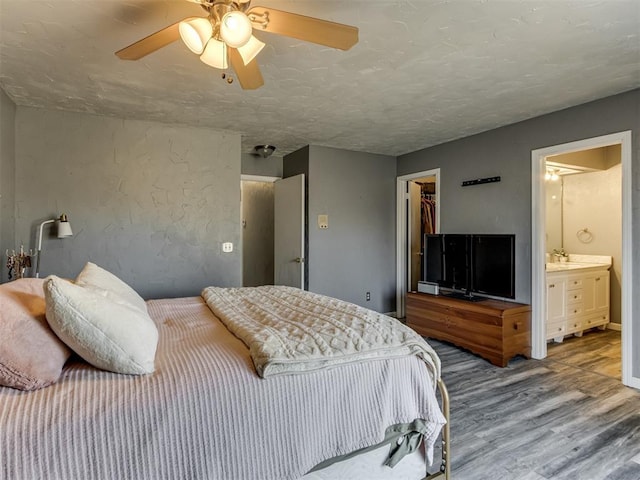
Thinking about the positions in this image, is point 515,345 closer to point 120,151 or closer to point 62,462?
point 62,462

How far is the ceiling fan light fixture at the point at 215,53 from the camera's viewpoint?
1.67 m

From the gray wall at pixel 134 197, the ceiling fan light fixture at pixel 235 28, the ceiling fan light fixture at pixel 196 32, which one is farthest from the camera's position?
the gray wall at pixel 134 197

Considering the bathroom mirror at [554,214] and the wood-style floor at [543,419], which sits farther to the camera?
the bathroom mirror at [554,214]

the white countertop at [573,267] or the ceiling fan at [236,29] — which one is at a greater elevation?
the ceiling fan at [236,29]

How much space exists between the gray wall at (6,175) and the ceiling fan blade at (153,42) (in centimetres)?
183

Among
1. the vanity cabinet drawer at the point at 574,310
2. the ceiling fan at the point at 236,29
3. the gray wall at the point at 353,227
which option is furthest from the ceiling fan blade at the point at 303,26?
the vanity cabinet drawer at the point at 574,310

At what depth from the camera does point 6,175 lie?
9.29 ft

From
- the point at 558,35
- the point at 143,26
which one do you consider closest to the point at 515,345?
the point at 558,35

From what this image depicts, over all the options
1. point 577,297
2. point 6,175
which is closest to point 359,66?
point 6,175

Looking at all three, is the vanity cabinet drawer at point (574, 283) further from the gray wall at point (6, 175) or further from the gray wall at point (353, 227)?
the gray wall at point (6, 175)

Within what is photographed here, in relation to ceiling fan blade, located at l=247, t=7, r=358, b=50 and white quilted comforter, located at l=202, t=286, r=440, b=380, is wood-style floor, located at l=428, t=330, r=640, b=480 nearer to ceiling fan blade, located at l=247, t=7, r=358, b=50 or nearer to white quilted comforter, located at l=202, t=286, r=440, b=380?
white quilted comforter, located at l=202, t=286, r=440, b=380

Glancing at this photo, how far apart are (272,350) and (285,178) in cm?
390

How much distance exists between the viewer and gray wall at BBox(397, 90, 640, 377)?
9.09ft

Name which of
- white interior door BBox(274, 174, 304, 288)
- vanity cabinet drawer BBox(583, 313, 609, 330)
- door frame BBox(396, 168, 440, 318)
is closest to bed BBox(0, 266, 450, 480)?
white interior door BBox(274, 174, 304, 288)
